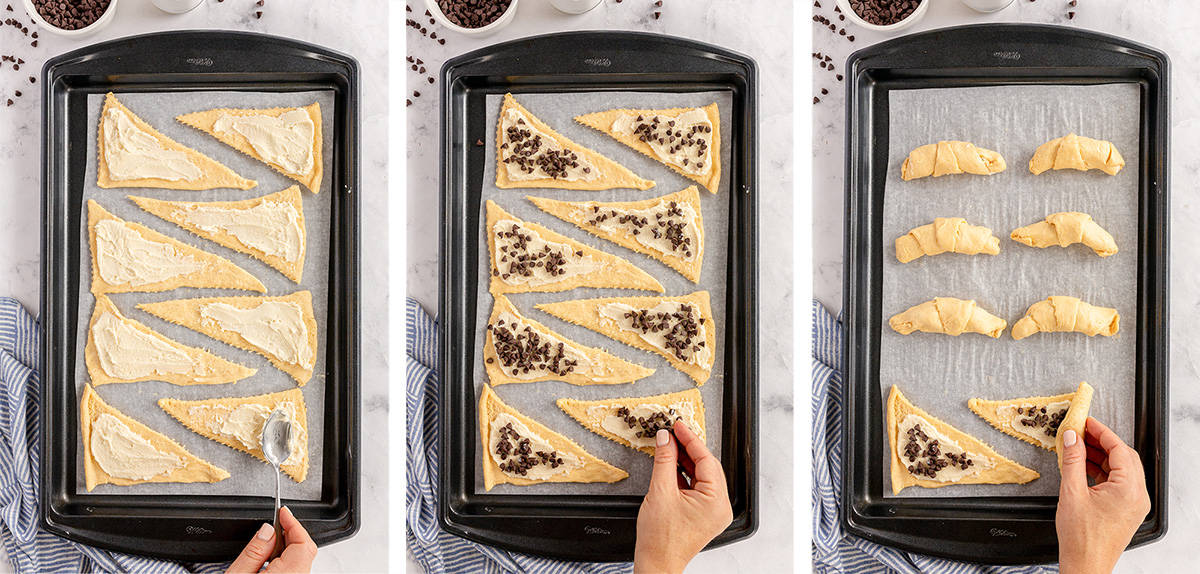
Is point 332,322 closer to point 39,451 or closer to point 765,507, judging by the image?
point 39,451

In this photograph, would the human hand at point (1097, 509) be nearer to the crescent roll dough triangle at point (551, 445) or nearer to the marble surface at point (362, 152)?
the crescent roll dough triangle at point (551, 445)

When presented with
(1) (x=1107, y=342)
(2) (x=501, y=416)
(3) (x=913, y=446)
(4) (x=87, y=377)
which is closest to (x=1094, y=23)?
(1) (x=1107, y=342)

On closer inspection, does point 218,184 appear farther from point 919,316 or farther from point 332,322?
point 919,316

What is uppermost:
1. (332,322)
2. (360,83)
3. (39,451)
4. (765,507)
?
(360,83)

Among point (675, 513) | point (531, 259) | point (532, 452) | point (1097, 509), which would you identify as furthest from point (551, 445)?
point (1097, 509)

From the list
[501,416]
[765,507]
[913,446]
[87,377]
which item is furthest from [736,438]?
[87,377]

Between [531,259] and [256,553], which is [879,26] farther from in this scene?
[256,553]

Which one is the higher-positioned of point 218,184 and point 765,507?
point 218,184
